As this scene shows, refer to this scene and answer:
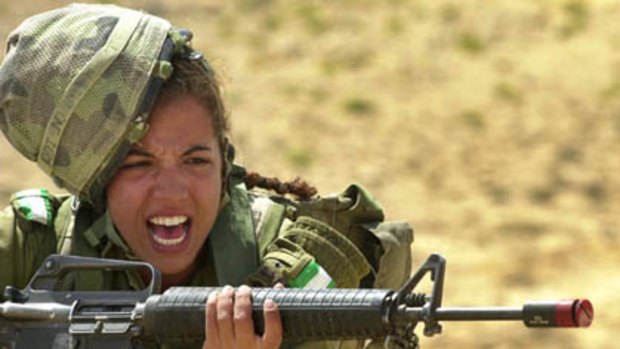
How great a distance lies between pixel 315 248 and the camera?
590 centimetres

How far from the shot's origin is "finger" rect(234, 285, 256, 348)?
4965mm

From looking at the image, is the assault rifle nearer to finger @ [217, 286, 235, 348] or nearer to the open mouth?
finger @ [217, 286, 235, 348]

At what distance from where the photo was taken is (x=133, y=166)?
565 cm

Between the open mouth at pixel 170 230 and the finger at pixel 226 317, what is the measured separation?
56 cm

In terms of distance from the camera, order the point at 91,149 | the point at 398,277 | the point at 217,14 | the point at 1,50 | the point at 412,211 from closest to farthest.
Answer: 1. the point at 91,149
2. the point at 398,277
3. the point at 412,211
4. the point at 1,50
5. the point at 217,14

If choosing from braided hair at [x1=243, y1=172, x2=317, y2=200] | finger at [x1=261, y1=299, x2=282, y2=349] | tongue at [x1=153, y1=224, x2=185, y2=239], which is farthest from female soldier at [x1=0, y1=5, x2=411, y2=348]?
finger at [x1=261, y1=299, x2=282, y2=349]

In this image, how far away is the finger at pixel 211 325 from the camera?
5.01 meters

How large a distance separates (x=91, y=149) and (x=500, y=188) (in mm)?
12604

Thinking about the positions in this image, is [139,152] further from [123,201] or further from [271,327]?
[271,327]

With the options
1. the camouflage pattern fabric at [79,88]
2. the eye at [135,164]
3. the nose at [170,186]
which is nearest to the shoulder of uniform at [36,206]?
the camouflage pattern fabric at [79,88]

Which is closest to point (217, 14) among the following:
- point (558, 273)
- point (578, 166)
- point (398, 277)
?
point (578, 166)

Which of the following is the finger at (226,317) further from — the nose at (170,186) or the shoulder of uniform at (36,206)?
the shoulder of uniform at (36,206)

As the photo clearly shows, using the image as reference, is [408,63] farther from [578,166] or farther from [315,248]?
[315,248]

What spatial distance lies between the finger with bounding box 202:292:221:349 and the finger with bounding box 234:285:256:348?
0.06 m
